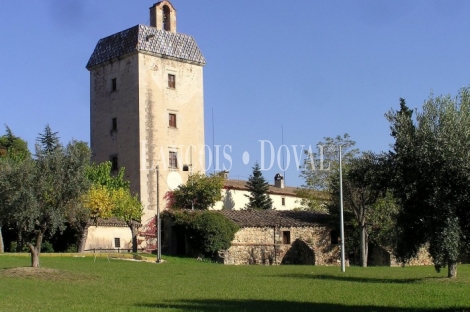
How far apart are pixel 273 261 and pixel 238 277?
2565cm

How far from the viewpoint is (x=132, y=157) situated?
69.0 metres

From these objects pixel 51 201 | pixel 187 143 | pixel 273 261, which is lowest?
pixel 273 261

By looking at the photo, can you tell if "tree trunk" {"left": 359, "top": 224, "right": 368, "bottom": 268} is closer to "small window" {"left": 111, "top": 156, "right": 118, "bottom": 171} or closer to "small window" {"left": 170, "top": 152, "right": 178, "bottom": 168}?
"small window" {"left": 170, "top": 152, "right": 178, "bottom": 168}

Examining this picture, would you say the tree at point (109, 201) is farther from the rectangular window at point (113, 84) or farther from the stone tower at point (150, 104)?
the rectangular window at point (113, 84)

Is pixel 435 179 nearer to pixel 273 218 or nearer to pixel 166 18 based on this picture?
pixel 273 218

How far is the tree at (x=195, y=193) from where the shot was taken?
69875mm

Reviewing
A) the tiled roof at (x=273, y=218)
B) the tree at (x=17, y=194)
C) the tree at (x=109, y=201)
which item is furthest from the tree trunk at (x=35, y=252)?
the tiled roof at (x=273, y=218)

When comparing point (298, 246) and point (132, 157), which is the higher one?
point (132, 157)

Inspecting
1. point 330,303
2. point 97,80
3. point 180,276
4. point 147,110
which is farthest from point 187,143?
point 330,303

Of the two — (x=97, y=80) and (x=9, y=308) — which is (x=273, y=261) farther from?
(x=9, y=308)

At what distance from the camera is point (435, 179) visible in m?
26.0

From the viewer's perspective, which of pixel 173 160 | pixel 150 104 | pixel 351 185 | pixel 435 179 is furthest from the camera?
pixel 173 160

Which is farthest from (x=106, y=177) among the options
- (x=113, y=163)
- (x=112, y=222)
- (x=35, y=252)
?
(x=35, y=252)

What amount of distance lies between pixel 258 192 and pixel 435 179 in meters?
57.9
